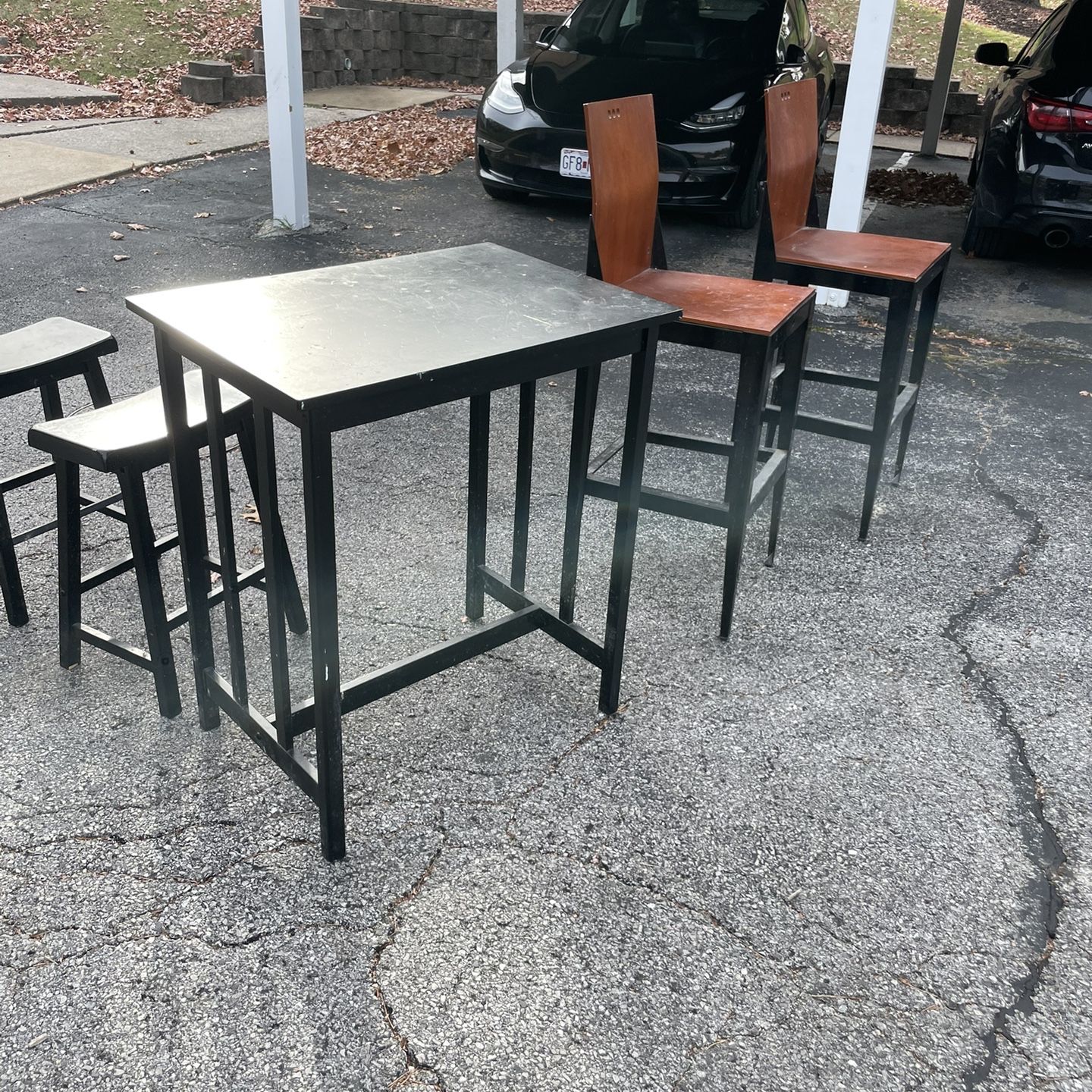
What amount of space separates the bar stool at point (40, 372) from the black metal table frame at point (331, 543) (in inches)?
25.1

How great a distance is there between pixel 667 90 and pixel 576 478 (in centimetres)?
506

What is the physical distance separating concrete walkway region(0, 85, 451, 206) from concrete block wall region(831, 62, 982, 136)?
219 inches

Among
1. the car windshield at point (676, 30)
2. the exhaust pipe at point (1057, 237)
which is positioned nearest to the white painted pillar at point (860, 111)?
the exhaust pipe at point (1057, 237)

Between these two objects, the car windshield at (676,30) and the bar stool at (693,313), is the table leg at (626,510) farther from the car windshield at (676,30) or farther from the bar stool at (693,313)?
the car windshield at (676,30)

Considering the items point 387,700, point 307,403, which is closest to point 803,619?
point 387,700

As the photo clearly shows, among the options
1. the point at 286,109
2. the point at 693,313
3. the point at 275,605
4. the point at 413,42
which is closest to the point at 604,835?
the point at 275,605

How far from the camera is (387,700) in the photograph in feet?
9.07

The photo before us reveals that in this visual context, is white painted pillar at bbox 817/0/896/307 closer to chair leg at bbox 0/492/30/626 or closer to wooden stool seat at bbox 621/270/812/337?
wooden stool seat at bbox 621/270/812/337

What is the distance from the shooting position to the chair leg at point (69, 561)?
2.52m

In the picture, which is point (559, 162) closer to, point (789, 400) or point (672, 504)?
point (789, 400)

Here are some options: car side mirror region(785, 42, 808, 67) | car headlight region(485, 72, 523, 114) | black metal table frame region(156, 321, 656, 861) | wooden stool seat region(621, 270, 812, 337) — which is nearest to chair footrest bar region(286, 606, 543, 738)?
black metal table frame region(156, 321, 656, 861)

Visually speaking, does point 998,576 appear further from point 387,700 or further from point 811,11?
point 811,11

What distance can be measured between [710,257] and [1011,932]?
5.33m

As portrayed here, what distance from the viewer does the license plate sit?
6582 mm
